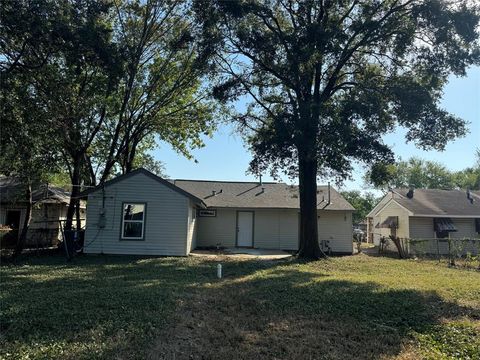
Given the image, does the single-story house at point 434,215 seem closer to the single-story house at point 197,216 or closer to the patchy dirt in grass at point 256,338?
the single-story house at point 197,216

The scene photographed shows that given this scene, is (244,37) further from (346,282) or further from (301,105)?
(346,282)

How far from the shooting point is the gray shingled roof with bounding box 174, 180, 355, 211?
20.9 meters

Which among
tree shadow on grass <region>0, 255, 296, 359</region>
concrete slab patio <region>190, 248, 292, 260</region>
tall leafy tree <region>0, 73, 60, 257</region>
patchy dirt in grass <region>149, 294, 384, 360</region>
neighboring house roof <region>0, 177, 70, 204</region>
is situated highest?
tall leafy tree <region>0, 73, 60, 257</region>

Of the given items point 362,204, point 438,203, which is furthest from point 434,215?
point 362,204

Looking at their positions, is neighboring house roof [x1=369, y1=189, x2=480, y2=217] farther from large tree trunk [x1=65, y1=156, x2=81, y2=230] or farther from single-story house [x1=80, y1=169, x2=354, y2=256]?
large tree trunk [x1=65, y1=156, x2=81, y2=230]

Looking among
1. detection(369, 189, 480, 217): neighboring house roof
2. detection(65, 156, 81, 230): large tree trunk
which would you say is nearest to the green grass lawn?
detection(65, 156, 81, 230): large tree trunk

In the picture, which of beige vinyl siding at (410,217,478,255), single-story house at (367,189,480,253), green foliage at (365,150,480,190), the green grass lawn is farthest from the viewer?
green foliage at (365,150,480,190)

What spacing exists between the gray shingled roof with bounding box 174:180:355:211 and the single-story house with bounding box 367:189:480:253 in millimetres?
4339

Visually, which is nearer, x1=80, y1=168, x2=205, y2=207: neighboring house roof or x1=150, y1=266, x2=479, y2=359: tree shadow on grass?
x1=150, y1=266, x2=479, y2=359: tree shadow on grass

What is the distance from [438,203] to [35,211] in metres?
24.4

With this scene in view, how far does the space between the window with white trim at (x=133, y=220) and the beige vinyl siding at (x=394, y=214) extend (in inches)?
615

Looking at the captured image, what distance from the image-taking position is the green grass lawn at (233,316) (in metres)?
4.77

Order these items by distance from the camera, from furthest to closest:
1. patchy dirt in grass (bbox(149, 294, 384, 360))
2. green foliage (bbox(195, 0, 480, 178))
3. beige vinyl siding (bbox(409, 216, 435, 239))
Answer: beige vinyl siding (bbox(409, 216, 435, 239)), green foliage (bbox(195, 0, 480, 178)), patchy dirt in grass (bbox(149, 294, 384, 360))

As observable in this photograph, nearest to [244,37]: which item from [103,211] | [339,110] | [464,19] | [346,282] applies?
[339,110]
